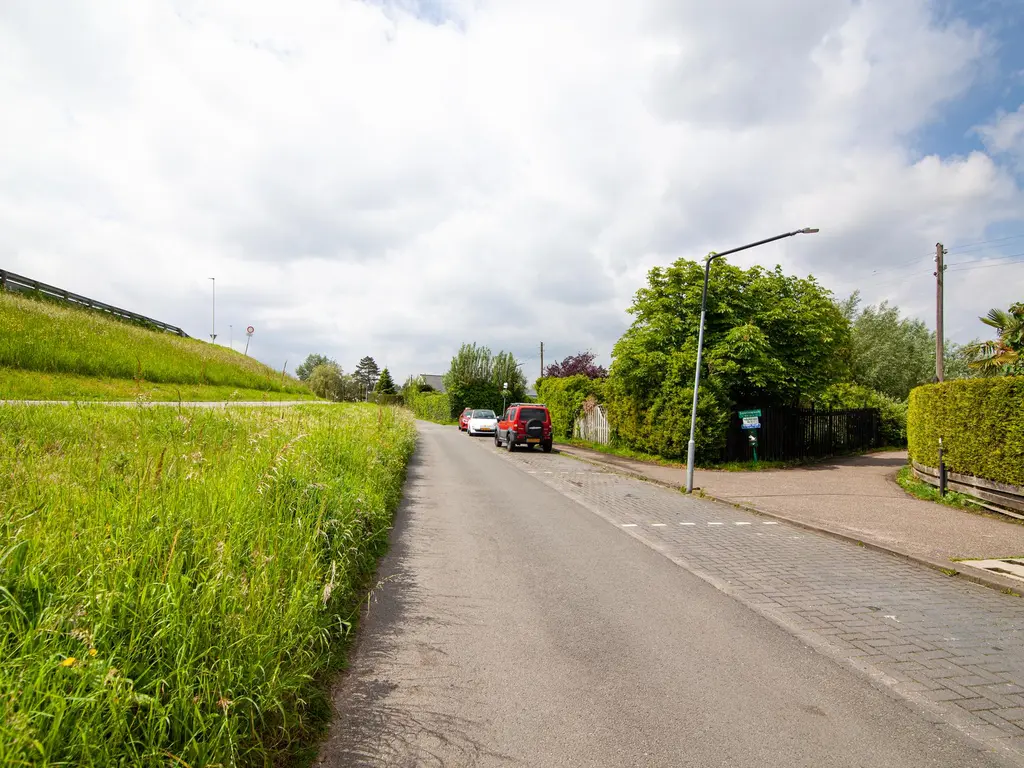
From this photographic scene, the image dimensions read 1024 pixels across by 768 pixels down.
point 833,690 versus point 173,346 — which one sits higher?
point 173,346

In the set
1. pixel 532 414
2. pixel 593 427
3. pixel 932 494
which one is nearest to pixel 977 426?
pixel 932 494

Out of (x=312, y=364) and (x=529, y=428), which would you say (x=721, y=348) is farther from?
(x=312, y=364)

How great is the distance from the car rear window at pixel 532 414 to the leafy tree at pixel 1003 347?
49.4 ft

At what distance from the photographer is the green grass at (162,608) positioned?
7.15 feet

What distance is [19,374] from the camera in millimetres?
12086

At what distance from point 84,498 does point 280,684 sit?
2.21 meters

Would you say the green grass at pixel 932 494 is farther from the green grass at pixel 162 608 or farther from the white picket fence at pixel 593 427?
the white picket fence at pixel 593 427

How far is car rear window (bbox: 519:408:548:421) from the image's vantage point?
949 inches

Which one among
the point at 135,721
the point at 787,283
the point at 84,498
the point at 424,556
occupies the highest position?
the point at 787,283

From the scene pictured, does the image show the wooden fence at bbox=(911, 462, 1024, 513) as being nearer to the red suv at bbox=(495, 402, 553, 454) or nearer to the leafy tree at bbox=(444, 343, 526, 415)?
the red suv at bbox=(495, 402, 553, 454)

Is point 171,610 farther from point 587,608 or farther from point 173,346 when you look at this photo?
point 173,346

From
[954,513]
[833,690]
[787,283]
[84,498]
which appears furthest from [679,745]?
[787,283]

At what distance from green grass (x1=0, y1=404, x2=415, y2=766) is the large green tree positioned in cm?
1408

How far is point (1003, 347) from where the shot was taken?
656 inches
